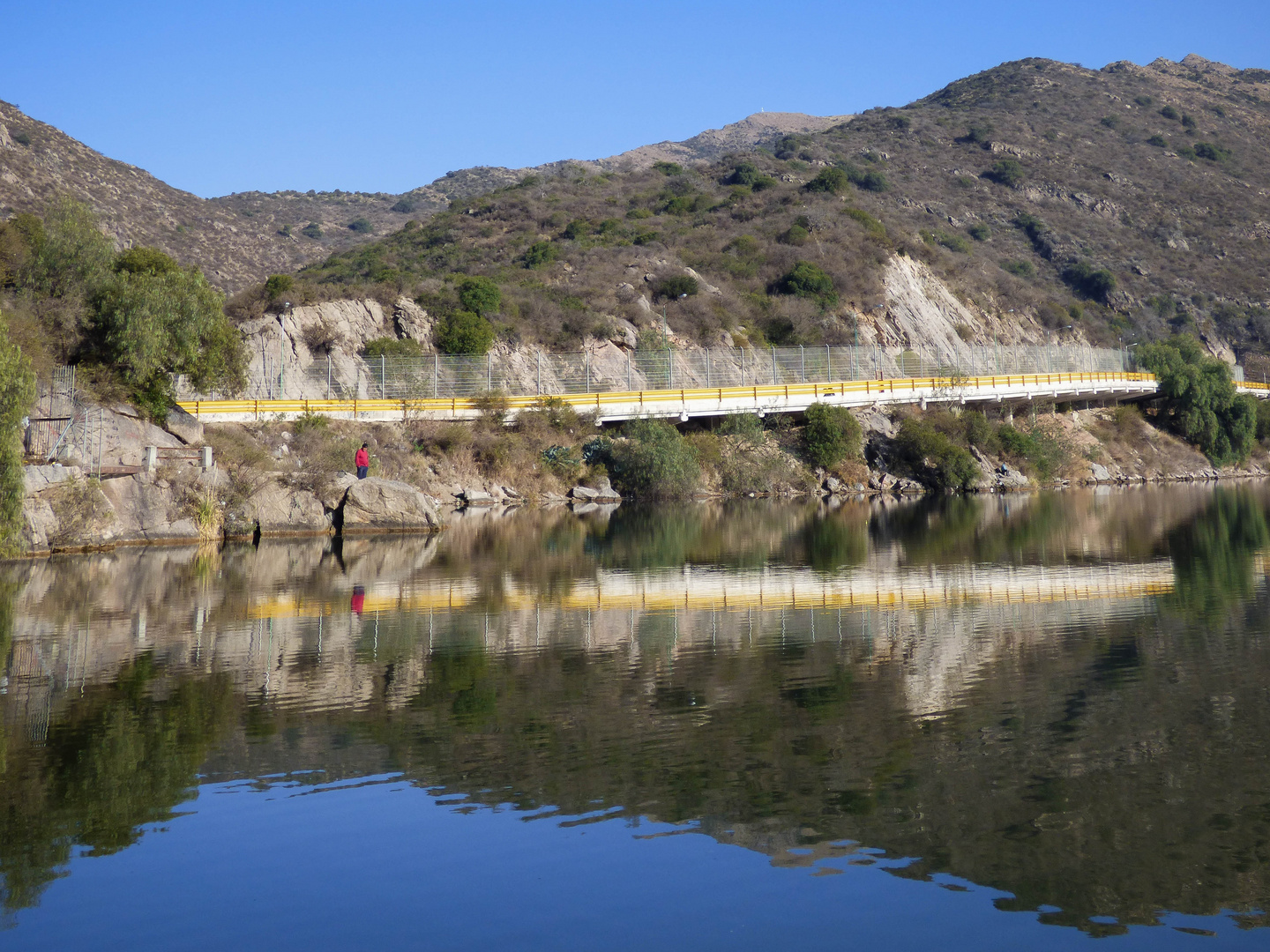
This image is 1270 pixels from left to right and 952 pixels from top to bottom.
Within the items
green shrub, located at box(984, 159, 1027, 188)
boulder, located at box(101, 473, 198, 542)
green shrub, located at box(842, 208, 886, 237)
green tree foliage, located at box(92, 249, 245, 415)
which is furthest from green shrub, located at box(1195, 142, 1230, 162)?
boulder, located at box(101, 473, 198, 542)

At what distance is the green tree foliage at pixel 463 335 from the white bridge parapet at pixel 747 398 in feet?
22.2

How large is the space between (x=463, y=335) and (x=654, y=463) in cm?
1438

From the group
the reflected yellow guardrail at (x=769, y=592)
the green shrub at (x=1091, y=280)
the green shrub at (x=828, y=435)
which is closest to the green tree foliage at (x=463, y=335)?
the green shrub at (x=828, y=435)

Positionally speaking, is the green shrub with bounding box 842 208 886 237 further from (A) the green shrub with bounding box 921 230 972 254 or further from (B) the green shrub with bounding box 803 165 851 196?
(A) the green shrub with bounding box 921 230 972 254

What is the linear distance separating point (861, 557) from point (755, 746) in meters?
17.5

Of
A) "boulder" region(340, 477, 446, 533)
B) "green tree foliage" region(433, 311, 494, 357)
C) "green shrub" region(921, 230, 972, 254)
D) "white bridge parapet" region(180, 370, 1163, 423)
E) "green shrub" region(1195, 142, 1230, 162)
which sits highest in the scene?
"green shrub" region(1195, 142, 1230, 162)

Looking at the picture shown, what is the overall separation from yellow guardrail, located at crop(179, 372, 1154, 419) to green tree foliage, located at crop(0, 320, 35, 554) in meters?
18.0

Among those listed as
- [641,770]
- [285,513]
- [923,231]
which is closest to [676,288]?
[923,231]

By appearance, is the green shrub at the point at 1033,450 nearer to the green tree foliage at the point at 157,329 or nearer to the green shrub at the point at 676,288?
the green shrub at the point at 676,288

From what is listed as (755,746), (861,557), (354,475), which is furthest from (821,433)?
(755,746)

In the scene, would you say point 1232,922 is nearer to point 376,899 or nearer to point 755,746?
point 755,746

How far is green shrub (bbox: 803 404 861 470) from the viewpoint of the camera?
60.1 meters

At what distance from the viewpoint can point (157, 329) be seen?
35594 mm

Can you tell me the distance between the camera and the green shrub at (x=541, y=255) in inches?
3115
